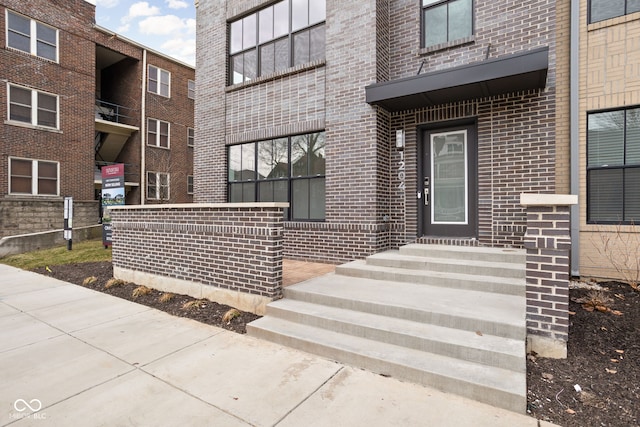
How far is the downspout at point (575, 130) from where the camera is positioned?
568 cm

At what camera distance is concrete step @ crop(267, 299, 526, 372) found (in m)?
3.01

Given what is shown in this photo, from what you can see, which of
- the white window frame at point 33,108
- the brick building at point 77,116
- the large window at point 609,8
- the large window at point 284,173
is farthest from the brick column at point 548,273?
the white window frame at point 33,108

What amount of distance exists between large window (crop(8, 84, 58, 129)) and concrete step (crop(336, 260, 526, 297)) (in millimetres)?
16755

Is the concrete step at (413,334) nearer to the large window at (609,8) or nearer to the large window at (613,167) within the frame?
the large window at (613,167)

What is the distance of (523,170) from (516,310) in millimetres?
3061

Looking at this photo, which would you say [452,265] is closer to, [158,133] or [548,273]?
[548,273]

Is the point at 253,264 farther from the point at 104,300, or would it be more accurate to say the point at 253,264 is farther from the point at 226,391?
the point at 104,300

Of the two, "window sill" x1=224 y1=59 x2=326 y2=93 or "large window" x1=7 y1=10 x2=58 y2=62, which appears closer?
"window sill" x1=224 y1=59 x2=326 y2=93

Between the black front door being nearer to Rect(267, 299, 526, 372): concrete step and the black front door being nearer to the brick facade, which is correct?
Rect(267, 299, 526, 372): concrete step

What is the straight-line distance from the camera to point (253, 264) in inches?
190

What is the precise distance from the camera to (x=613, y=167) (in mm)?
5566

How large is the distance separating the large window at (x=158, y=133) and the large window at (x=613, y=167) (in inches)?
816

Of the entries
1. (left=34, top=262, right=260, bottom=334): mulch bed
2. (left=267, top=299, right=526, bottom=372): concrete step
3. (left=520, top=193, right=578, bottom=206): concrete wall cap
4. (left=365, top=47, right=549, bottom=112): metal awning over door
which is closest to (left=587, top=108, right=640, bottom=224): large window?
(left=365, top=47, right=549, bottom=112): metal awning over door

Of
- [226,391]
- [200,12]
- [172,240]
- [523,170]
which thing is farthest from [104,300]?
[200,12]
